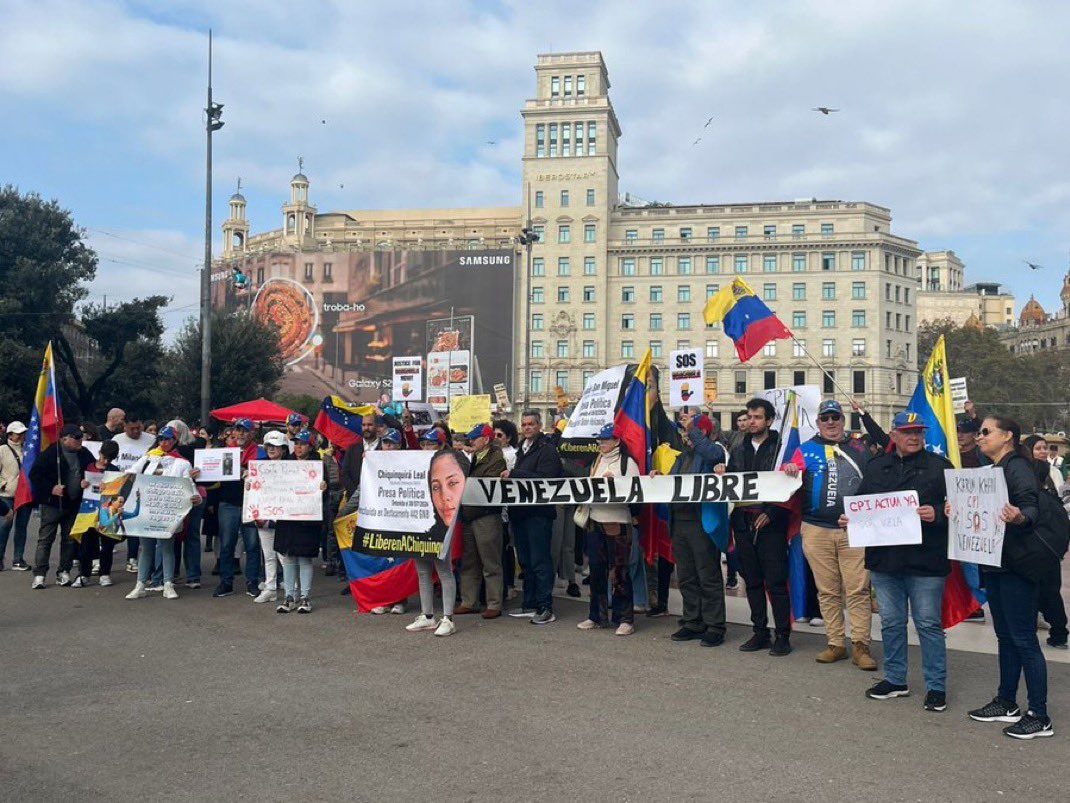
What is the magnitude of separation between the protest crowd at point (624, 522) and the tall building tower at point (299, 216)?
3899 inches

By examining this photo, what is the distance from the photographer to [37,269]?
124ft

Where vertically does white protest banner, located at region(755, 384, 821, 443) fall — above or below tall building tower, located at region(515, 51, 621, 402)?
below

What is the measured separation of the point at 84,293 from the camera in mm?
39906

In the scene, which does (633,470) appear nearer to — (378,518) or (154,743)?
(378,518)

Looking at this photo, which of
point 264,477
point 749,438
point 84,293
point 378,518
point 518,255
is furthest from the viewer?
point 518,255

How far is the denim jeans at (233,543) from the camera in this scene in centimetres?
1044

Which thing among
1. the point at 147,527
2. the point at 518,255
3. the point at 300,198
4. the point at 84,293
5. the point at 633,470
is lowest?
the point at 147,527

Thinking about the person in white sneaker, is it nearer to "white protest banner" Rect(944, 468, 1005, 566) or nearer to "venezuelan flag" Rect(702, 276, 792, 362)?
"venezuelan flag" Rect(702, 276, 792, 362)

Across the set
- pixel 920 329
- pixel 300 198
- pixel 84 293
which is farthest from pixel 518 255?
pixel 84 293

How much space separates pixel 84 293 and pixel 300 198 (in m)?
73.3

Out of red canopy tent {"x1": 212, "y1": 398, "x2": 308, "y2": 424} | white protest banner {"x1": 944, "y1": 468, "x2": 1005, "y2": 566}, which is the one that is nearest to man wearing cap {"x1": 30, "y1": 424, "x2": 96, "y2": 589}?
red canopy tent {"x1": 212, "y1": 398, "x2": 308, "y2": 424}

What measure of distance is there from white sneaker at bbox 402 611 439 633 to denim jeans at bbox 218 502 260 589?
2.53 meters

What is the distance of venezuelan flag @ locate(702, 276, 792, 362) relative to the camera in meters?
11.1

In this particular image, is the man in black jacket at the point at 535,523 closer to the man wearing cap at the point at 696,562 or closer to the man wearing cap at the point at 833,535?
the man wearing cap at the point at 696,562
